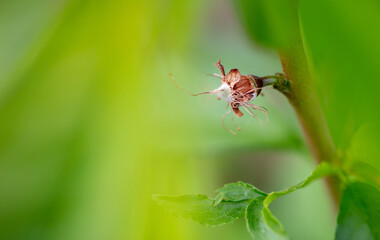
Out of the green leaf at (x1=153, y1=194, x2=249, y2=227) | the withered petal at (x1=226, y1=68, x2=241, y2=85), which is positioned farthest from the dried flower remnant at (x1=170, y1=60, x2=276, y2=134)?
the green leaf at (x1=153, y1=194, x2=249, y2=227)

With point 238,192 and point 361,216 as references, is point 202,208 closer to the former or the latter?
point 238,192

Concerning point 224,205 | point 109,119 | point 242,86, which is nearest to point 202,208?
point 224,205

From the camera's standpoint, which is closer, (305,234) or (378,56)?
(378,56)

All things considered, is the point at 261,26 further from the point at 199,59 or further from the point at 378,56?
the point at 199,59

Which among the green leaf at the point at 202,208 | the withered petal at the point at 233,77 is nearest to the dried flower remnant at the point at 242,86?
the withered petal at the point at 233,77

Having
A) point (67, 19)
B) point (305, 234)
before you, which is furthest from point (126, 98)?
point (305, 234)

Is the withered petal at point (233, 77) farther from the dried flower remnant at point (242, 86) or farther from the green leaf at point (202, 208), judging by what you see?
the green leaf at point (202, 208)
